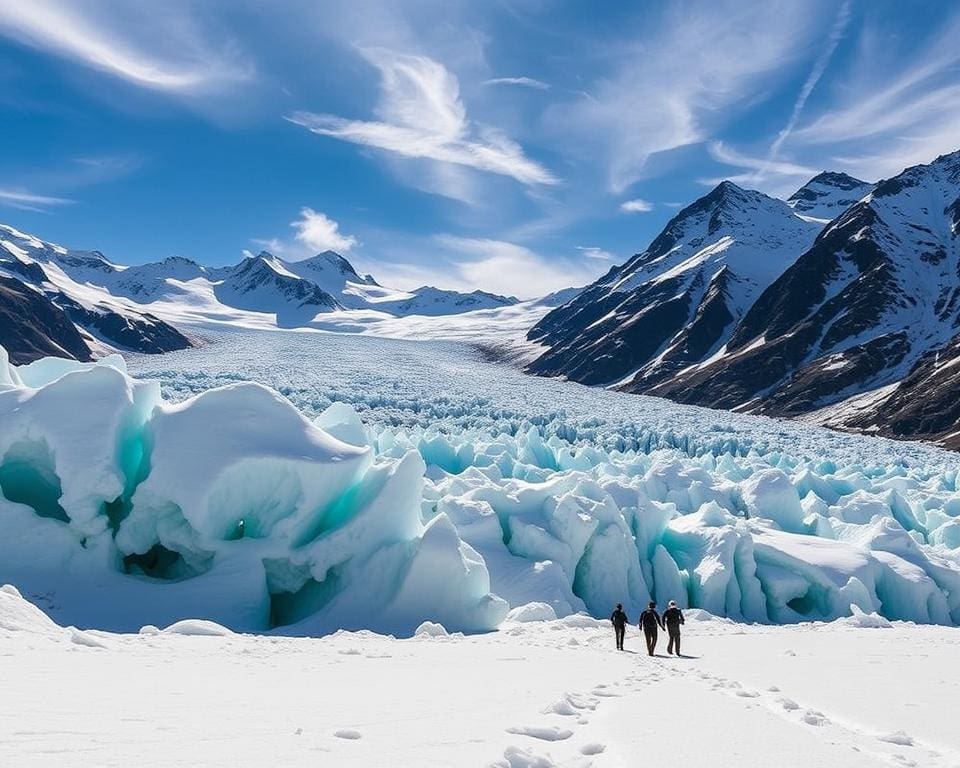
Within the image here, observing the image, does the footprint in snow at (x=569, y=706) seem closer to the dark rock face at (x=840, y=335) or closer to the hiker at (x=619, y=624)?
the hiker at (x=619, y=624)

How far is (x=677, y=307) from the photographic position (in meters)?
151

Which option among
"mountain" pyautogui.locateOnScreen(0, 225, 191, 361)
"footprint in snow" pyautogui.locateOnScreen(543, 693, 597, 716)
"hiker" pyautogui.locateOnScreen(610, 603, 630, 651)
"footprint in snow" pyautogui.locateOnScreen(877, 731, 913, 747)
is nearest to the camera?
"footprint in snow" pyautogui.locateOnScreen(877, 731, 913, 747)

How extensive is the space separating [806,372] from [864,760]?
102897 millimetres

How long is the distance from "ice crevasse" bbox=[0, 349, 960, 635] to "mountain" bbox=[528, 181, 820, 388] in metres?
104

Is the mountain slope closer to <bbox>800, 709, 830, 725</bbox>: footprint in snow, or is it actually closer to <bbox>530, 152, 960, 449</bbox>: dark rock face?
<bbox>530, 152, 960, 449</bbox>: dark rock face

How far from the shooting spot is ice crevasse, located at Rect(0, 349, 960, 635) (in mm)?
15141

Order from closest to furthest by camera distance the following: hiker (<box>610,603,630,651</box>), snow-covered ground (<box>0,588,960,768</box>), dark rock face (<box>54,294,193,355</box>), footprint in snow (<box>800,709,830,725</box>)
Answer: snow-covered ground (<box>0,588,960,768</box>)
footprint in snow (<box>800,709,830,725</box>)
hiker (<box>610,603,630,651</box>)
dark rock face (<box>54,294,193,355</box>)

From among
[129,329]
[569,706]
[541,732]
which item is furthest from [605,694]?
[129,329]

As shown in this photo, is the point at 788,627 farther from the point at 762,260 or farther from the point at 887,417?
the point at 762,260

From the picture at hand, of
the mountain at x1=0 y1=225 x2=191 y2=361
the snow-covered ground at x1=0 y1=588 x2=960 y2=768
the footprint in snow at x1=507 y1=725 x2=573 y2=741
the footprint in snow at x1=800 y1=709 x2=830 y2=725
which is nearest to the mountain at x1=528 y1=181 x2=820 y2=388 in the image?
the mountain at x1=0 y1=225 x2=191 y2=361

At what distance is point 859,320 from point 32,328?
130068 mm

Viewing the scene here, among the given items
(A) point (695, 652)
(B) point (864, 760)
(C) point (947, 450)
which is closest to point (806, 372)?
(C) point (947, 450)

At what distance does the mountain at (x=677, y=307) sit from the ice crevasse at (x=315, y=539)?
104 meters

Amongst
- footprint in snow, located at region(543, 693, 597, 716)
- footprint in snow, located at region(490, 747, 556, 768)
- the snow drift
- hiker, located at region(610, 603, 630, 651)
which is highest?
the snow drift
